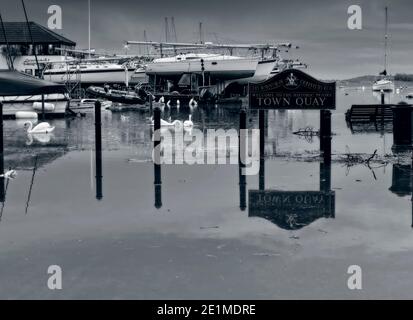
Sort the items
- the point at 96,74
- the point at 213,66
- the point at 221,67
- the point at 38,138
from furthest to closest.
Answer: the point at 96,74 → the point at 221,67 → the point at 213,66 → the point at 38,138

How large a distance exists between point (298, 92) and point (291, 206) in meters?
5.46

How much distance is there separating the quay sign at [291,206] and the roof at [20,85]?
1285cm

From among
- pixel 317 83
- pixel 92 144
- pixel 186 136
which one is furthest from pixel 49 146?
pixel 317 83

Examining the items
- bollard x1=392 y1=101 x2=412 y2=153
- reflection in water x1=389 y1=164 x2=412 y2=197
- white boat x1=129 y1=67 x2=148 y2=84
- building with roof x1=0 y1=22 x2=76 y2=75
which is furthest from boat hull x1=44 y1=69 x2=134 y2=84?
reflection in water x1=389 y1=164 x2=412 y2=197

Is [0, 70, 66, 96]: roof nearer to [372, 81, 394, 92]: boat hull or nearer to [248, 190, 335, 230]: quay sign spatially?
[248, 190, 335, 230]: quay sign

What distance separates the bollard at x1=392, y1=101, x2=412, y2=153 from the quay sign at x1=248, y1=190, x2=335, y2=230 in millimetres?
7496

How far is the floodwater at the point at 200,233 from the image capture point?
7.27 metres

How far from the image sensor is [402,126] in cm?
1997

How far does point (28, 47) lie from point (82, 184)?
84.0 meters

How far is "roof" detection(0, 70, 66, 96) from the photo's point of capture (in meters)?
22.8

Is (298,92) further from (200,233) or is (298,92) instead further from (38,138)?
(38,138)

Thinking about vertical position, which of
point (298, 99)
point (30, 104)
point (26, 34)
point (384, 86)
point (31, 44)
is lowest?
point (298, 99)

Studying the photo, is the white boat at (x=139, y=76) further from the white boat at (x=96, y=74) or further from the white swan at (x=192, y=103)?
the white swan at (x=192, y=103)

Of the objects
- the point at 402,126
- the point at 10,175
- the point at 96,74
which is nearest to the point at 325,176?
the point at 402,126
